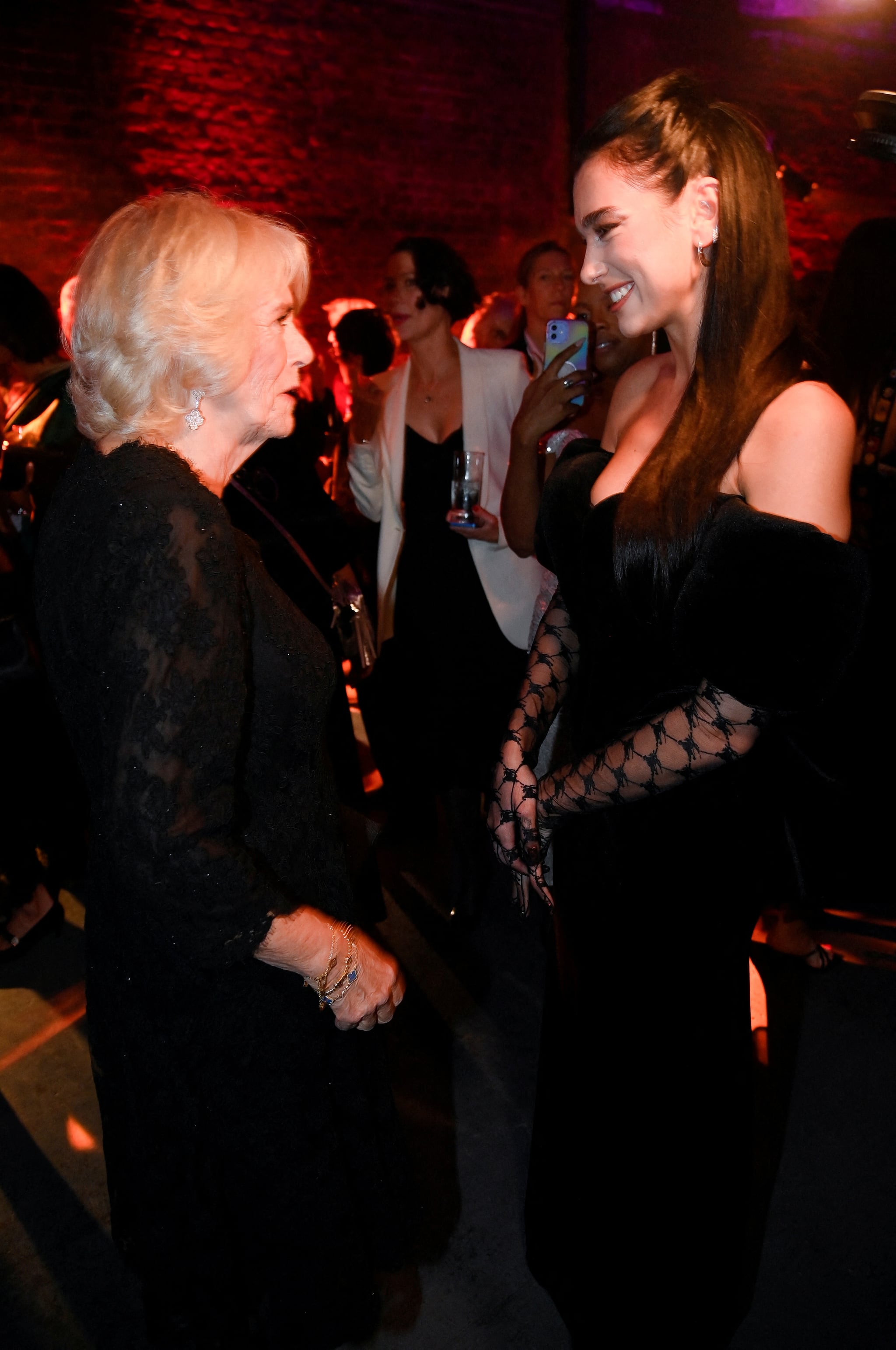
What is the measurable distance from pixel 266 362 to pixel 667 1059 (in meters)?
1.23

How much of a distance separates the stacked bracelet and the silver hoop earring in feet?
2.31

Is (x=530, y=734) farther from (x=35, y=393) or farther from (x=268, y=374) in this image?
(x=35, y=393)

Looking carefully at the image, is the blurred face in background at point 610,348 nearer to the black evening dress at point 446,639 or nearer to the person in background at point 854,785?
the black evening dress at point 446,639

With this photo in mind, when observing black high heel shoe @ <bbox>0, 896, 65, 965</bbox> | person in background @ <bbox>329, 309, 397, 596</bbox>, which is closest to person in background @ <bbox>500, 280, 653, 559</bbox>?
person in background @ <bbox>329, 309, 397, 596</bbox>

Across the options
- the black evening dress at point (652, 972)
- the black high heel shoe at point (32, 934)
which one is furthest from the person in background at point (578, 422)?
the black high heel shoe at point (32, 934)

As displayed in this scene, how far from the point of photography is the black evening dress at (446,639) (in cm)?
308

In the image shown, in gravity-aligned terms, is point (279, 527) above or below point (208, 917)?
below

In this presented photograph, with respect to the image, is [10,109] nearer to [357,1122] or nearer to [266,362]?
[266,362]

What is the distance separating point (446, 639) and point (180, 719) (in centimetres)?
210

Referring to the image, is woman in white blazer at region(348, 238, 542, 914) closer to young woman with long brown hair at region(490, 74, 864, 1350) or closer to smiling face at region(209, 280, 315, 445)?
young woman with long brown hair at region(490, 74, 864, 1350)

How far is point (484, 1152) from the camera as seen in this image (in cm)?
223

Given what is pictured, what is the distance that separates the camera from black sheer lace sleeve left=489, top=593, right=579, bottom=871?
154 cm

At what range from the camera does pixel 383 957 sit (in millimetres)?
1362

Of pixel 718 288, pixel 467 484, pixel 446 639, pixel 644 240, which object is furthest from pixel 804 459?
pixel 446 639
